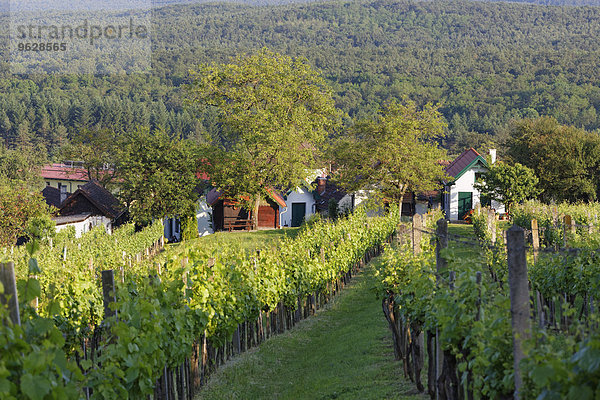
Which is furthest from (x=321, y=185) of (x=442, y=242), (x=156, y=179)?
(x=442, y=242)

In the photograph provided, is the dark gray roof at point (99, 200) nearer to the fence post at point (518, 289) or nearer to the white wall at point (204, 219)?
the white wall at point (204, 219)

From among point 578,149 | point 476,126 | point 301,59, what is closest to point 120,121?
point 476,126

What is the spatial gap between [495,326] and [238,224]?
40535mm

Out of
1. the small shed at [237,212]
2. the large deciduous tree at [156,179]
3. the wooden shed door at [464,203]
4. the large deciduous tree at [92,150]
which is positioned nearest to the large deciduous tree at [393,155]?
the wooden shed door at [464,203]

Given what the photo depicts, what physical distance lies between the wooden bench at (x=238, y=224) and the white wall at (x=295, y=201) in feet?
13.8

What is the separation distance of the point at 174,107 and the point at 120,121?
56.0 feet

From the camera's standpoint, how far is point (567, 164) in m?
42.5

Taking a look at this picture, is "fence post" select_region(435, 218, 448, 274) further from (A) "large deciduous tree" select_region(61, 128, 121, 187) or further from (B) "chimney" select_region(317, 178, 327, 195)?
(A) "large deciduous tree" select_region(61, 128, 121, 187)

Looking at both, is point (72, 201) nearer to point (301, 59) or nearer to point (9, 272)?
point (301, 59)

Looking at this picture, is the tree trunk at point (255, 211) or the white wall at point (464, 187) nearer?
the tree trunk at point (255, 211)

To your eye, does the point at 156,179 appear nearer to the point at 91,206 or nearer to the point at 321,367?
the point at 91,206

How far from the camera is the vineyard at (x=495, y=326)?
11.7 ft

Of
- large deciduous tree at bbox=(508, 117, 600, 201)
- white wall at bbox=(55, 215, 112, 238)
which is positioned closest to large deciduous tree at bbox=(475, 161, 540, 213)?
large deciduous tree at bbox=(508, 117, 600, 201)

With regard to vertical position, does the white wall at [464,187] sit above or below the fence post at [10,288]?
above
